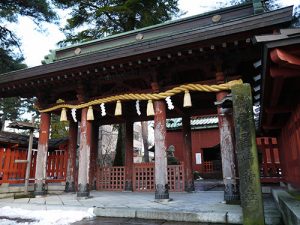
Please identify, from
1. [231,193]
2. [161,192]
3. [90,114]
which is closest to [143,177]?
[161,192]

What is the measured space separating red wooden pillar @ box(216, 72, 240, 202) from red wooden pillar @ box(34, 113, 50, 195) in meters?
6.23

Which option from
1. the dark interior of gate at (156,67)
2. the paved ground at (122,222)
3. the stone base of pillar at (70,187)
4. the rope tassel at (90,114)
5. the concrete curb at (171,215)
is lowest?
the paved ground at (122,222)

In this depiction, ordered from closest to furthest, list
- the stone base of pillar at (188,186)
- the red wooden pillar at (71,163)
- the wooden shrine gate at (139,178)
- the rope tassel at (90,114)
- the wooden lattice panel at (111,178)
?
1. the rope tassel at (90,114)
2. the stone base of pillar at (188,186)
3. the wooden shrine gate at (139,178)
4. the red wooden pillar at (71,163)
5. the wooden lattice panel at (111,178)

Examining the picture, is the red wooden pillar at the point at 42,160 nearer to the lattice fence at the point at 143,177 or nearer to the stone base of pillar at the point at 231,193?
the lattice fence at the point at 143,177

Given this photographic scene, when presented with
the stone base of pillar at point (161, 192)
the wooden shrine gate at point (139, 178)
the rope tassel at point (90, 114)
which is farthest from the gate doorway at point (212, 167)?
the rope tassel at point (90, 114)

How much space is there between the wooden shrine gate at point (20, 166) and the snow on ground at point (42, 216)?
11.0ft

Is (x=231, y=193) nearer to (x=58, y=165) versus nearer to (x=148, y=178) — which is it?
(x=148, y=178)

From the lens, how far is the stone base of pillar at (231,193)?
607 centimetres

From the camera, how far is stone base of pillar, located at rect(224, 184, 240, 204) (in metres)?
6.07

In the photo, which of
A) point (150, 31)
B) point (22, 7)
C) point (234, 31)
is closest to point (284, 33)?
point (234, 31)

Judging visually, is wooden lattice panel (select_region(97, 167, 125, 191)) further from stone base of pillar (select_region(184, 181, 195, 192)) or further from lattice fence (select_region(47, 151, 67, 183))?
stone base of pillar (select_region(184, 181, 195, 192))

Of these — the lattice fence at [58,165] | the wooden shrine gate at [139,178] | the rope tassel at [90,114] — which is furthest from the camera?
the lattice fence at [58,165]

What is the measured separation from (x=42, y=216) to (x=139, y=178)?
17.2 feet

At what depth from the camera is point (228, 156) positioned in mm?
6316
